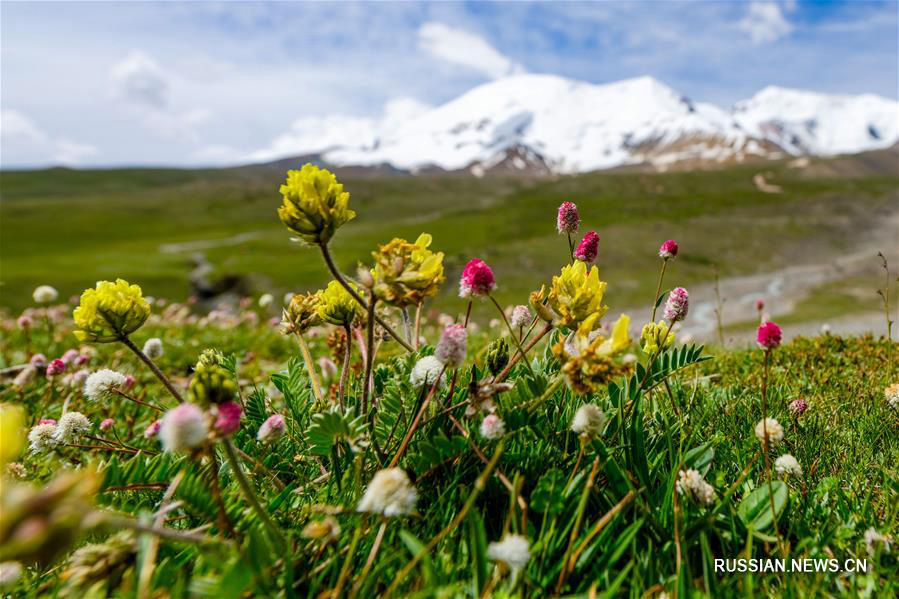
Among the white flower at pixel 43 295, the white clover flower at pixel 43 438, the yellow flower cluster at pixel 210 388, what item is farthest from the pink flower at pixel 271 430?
the white flower at pixel 43 295

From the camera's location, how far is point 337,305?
1939 mm

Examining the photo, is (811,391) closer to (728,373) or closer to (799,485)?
(728,373)

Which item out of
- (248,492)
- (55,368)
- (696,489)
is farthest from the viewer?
(55,368)

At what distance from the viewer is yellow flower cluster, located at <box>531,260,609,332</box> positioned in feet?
5.77

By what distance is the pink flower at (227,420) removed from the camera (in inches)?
47.3

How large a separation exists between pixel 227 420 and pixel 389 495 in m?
0.42

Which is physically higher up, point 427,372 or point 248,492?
point 427,372

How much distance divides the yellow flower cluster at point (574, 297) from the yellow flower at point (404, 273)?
1.40 feet

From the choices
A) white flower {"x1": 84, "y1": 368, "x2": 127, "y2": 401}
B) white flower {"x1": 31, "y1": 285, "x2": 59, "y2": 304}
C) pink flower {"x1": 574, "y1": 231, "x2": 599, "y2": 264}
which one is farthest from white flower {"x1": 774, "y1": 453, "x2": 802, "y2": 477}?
white flower {"x1": 31, "y1": 285, "x2": 59, "y2": 304}

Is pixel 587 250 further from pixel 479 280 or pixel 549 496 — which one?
pixel 549 496

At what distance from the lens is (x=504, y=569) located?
135cm

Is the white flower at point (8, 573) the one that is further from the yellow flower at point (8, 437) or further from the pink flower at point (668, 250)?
the pink flower at point (668, 250)

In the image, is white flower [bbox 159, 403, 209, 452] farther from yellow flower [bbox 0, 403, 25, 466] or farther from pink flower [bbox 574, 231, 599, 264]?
pink flower [bbox 574, 231, 599, 264]

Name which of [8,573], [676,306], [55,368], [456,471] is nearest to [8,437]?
[8,573]
